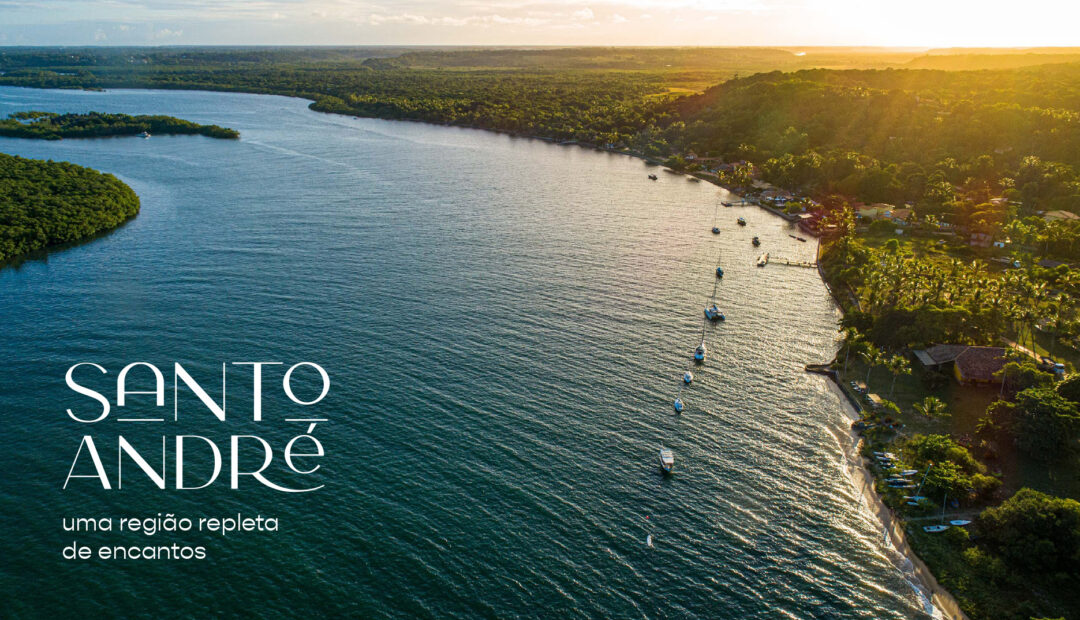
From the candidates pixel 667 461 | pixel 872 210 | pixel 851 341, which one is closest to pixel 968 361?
pixel 851 341

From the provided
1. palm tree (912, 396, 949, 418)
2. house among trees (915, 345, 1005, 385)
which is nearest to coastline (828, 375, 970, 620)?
palm tree (912, 396, 949, 418)

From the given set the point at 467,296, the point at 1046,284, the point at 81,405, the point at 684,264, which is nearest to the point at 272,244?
the point at 467,296

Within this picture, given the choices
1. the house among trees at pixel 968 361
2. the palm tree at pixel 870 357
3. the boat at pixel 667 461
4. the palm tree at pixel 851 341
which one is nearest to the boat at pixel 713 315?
the palm tree at pixel 851 341

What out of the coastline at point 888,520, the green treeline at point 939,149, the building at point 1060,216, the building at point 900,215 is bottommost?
the coastline at point 888,520

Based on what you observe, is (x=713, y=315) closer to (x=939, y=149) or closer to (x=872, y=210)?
(x=872, y=210)

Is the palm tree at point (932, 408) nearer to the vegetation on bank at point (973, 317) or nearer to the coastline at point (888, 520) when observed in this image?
the vegetation on bank at point (973, 317)

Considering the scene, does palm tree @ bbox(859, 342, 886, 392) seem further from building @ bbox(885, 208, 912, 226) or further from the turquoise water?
building @ bbox(885, 208, 912, 226)
